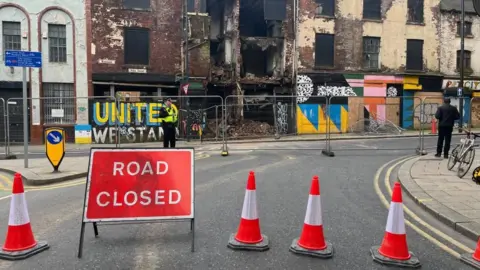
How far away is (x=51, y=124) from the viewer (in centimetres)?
1995

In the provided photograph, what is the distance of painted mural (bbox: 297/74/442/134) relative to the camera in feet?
52.9

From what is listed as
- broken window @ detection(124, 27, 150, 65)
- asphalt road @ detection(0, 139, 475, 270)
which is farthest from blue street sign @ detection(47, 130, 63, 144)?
broken window @ detection(124, 27, 150, 65)

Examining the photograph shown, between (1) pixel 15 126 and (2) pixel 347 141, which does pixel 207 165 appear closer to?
(2) pixel 347 141

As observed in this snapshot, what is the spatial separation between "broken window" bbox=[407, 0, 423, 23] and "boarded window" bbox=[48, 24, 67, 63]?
2278 cm

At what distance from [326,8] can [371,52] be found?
438 cm

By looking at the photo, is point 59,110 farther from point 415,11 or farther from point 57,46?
point 415,11

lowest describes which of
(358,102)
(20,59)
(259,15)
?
(358,102)

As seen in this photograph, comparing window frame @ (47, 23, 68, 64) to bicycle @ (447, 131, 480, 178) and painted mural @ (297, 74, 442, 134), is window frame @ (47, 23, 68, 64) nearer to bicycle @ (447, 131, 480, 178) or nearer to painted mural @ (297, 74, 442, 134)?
painted mural @ (297, 74, 442, 134)

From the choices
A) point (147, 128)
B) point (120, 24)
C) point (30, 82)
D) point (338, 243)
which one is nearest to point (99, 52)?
point (120, 24)

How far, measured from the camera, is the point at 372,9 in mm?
28188

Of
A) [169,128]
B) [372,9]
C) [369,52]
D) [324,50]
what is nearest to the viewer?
[169,128]

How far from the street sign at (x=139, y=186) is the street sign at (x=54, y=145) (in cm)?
581

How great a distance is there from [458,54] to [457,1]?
4.18 m

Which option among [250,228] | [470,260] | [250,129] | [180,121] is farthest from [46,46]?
[470,260]
